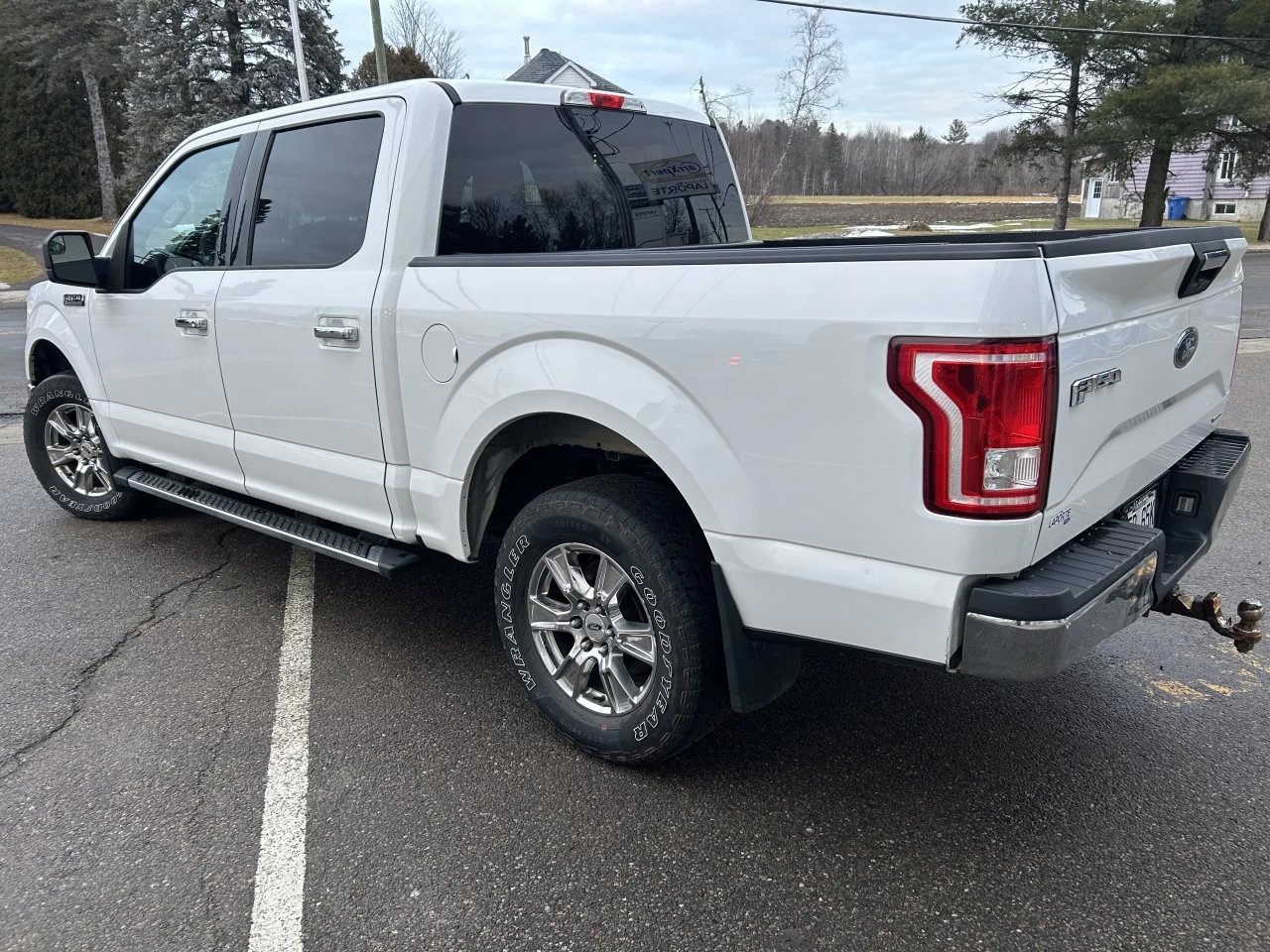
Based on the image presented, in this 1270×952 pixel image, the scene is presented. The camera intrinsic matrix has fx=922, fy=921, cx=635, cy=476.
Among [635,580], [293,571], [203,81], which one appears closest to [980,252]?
[635,580]

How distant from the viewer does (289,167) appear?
3.63 m

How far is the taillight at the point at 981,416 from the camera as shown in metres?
1.92

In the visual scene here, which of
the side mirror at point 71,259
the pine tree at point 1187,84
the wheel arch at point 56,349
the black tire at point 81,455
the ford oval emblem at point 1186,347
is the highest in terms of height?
the pine tree at point 1187,84

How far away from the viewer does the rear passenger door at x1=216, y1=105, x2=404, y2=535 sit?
320 centimetres

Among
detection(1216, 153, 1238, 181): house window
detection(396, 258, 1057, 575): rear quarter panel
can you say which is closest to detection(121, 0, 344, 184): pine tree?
detection(396, 258, 1057, 575): rear quarter panel

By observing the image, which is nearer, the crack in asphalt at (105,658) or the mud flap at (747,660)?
the mud flap at (747,660)

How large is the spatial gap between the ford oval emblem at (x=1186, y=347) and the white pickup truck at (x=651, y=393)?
0.01 metres

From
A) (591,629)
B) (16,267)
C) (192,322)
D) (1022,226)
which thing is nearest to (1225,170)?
(1022,226)

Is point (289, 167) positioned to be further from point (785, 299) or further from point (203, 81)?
point (203, 81)

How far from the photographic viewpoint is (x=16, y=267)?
23.7m

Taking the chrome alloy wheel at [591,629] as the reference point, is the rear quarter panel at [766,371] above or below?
above

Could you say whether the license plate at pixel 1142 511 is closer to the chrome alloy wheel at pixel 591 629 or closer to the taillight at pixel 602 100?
the chrome alloy wheel at pixel 591 629

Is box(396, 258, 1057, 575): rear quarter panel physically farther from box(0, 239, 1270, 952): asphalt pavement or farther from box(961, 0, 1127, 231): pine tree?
A: box(961, 0, 1127, 231): pine tree

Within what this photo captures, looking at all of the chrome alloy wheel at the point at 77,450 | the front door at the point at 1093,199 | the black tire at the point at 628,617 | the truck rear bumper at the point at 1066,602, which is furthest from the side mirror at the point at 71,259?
the front door at the point at 1093,199
